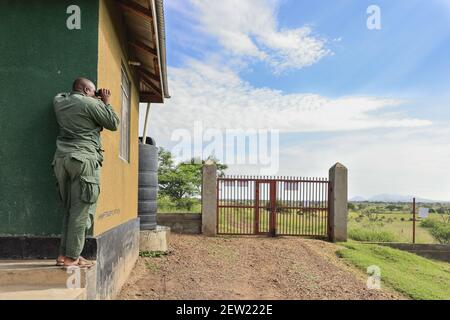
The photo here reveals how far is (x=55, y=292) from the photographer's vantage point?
3088mm

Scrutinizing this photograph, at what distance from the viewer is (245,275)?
263 inches

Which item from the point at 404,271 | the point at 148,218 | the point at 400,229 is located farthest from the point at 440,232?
the point at 148,218

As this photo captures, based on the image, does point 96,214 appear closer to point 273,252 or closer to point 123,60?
point 123,60

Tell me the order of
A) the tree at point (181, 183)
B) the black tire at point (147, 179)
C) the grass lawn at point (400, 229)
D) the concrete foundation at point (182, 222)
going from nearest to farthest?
the black tire at point (147, 179) < the concrete foundation at point (182, 222) < the grass lawn at point (400, 229) < the tree at point (181, 183)

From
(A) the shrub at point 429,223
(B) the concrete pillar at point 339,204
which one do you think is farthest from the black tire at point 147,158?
(A) the shrub at point 429,223

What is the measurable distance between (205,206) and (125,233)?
6.25m

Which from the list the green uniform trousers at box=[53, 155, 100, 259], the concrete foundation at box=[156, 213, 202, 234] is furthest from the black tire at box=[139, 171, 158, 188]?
the green uniform trousers at box=[53, 155, 100, 259]

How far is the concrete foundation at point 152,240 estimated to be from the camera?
318 inches

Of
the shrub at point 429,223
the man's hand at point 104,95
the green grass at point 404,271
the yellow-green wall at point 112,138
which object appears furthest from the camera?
the shrub at point 429,223

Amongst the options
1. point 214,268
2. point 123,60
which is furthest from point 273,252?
point 123,60

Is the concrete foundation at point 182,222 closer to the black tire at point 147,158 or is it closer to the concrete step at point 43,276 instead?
the black tire at point 147,158

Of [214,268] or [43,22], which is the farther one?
[214,268]

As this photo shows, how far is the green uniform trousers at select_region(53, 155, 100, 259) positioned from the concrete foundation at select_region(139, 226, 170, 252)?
4.66 meters

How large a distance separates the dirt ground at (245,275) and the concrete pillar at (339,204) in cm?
184
